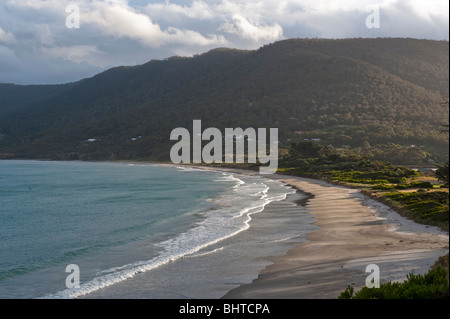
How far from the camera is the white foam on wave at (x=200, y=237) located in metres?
16.7

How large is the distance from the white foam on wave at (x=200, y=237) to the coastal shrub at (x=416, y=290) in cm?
913

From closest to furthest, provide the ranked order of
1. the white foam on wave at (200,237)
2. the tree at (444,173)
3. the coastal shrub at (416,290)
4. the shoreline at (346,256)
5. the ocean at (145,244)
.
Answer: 1. the coastal shrub at (416,290)
2. the shoreline at (346,256)
3. the ocean at (145,244)
4. the white foam on wave at (200,237)
5. the tree at (444,173)

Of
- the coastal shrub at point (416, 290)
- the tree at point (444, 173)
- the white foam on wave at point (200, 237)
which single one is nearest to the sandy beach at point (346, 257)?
the coastal shrub at point (416, 290)

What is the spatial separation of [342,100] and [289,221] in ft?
557

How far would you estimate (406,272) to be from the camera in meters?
15.3

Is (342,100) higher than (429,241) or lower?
higher

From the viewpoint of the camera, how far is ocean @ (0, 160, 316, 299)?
16266 millimetres

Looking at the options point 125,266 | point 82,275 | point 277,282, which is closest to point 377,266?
point 277,282

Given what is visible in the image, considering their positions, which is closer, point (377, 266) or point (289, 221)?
point (377, 266)

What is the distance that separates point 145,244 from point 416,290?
16003 mm

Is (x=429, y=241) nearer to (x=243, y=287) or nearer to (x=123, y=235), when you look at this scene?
(x=243, y=287)

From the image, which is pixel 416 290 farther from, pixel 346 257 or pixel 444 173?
pixel 444 173

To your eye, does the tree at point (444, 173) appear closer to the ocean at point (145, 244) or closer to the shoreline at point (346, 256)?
the shoreline at point (346, 256)

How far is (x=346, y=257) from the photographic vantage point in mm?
18953
